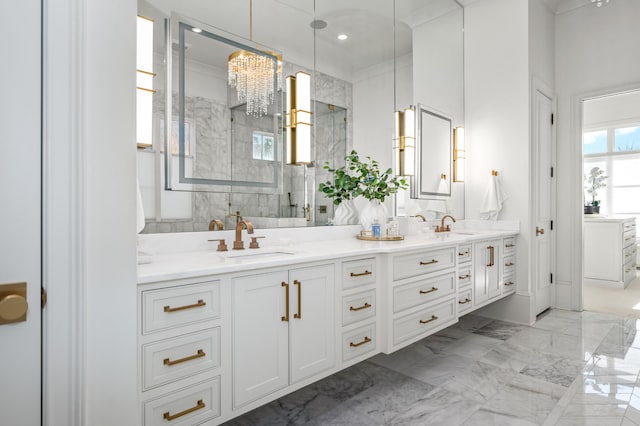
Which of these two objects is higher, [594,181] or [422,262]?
[594,181]

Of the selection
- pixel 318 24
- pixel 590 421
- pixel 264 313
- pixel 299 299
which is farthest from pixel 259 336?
pixel 318 24

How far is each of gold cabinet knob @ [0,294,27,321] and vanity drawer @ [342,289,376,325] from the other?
137cm

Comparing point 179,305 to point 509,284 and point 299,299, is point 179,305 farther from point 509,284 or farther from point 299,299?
point 509,284

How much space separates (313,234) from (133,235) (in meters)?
1.57

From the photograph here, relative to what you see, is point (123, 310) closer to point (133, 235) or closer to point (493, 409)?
point (133, 235)

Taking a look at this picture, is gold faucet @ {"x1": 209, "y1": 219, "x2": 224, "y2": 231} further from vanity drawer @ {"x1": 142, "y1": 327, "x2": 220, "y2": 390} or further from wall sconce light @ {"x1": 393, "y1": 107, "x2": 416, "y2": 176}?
wall sconce light @ {"x1": 393, "y1": 107, "x2": 416, "y2": 176}

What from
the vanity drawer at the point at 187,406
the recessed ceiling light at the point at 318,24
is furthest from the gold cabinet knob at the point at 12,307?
the recessed ceiling light at the point at 318,24

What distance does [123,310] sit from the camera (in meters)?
1.12

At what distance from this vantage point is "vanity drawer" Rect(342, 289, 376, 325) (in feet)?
6.43

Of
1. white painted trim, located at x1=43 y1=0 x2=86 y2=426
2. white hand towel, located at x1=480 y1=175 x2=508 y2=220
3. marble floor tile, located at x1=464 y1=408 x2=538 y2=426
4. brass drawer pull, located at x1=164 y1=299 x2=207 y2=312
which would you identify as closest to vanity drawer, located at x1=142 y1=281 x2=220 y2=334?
brass drawer pull, located at x1=164 y1=299 x2=207 y2=312

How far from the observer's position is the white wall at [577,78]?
148 inches

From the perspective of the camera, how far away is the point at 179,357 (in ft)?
4.39

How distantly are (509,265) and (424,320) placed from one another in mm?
1689

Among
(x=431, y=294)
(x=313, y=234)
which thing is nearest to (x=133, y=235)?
(x=313, y=234)
